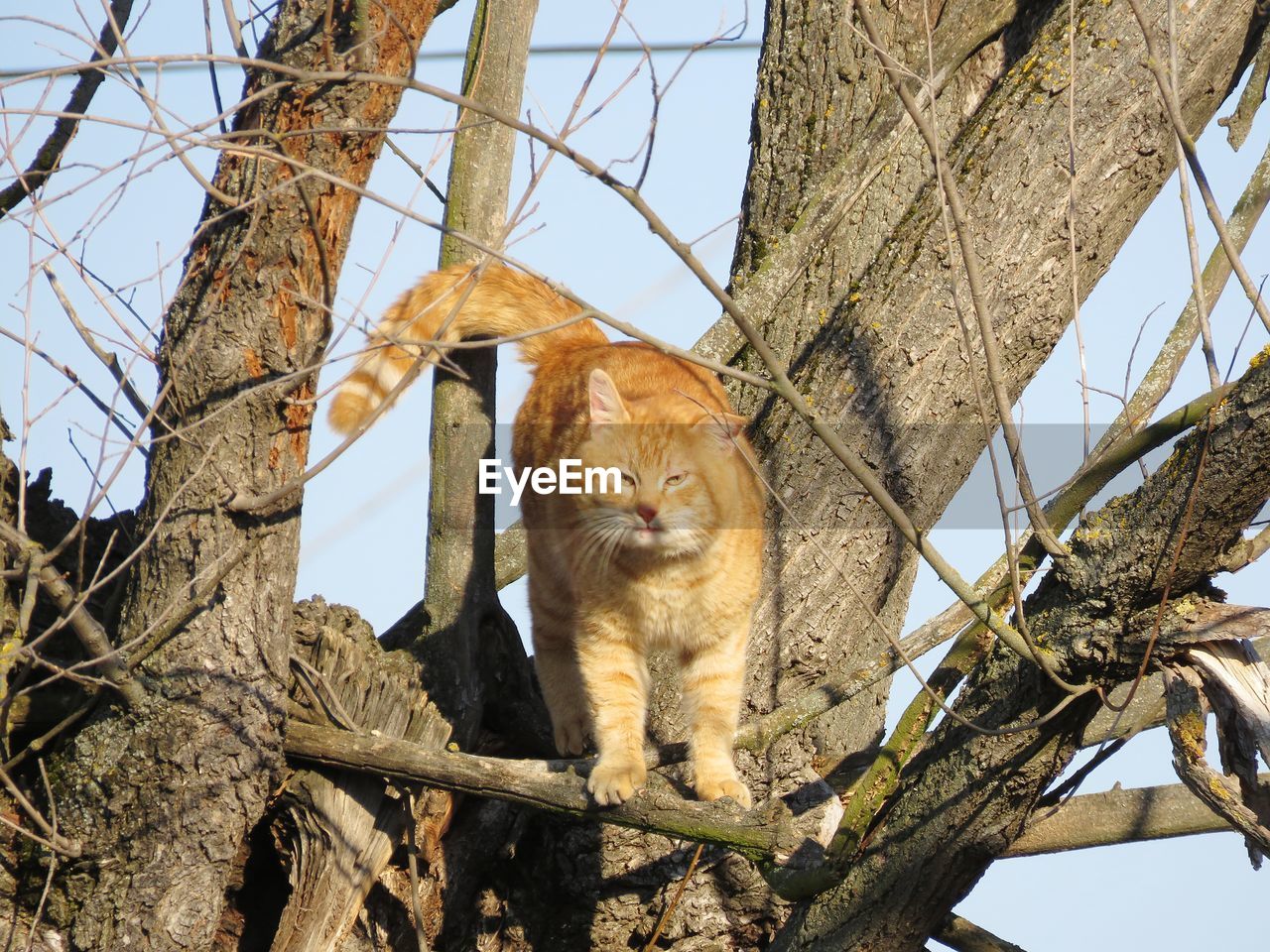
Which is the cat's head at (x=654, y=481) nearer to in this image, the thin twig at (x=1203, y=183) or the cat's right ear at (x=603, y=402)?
the cat's right ear at (x=603, y=402)

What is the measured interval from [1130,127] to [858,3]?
1865 millimetres

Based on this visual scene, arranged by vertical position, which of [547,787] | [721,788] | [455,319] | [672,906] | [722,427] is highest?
[455,319]

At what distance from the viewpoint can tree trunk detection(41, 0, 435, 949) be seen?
3.27 meters

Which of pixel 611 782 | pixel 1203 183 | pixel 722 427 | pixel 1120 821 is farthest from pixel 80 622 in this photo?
pixel 1120 821

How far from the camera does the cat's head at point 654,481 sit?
394 cm

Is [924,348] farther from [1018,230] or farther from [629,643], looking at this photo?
[629,643]

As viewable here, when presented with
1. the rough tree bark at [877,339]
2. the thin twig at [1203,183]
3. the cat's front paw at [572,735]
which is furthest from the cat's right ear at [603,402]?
the thin twig at [1203,183]

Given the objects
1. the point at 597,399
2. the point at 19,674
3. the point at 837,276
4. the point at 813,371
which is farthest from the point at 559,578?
the point at 19,674

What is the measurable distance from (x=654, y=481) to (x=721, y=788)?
100 cm

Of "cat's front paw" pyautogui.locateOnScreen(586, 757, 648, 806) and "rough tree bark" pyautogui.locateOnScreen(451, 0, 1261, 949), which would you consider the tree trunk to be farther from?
"rough tree bark" pyautogui.locateOnScreen(451, 0, 1261, 949)

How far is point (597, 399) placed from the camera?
390 centimetres

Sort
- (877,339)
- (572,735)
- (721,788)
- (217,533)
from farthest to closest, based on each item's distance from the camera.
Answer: (572,735) < (877,339) < (721,788) < (217,533)

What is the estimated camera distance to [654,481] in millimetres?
4004

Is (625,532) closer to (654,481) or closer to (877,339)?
(654,481)
